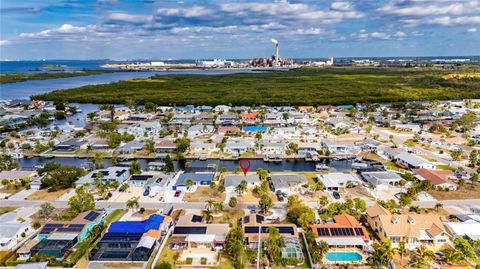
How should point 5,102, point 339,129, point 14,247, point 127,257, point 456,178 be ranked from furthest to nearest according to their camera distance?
point 5,102, point 339,129, point 456,178, point 14,247, point 127,257

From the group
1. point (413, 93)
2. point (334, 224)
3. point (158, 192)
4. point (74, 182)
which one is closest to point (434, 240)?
point (334, 224)

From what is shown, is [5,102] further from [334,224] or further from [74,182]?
[334,224]

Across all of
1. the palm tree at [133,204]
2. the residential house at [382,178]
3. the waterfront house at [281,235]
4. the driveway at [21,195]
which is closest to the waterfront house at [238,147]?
the residential house at [382,178]

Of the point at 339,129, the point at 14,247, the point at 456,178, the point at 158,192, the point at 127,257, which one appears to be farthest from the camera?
the point at 339,129

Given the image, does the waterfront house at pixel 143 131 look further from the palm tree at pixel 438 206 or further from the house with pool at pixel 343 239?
the palm tree at pixel 438 206

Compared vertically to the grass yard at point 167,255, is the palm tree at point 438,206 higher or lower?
higher

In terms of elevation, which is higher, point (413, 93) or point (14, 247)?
point (413, 93)
